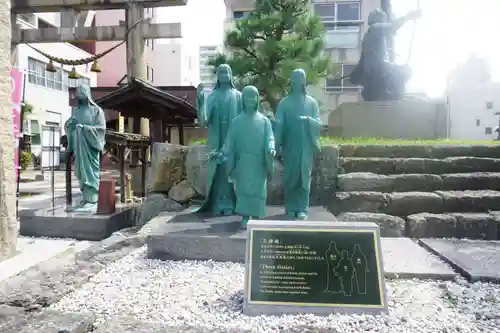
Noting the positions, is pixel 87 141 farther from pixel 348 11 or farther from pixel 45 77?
pixel 45 77

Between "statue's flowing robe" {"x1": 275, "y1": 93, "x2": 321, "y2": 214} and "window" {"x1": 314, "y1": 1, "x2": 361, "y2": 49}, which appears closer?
"statue's flowing robe" {"x1": 275, "y1": 93, "x2": 321, "y2": 214}

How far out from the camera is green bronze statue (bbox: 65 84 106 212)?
6.74 m

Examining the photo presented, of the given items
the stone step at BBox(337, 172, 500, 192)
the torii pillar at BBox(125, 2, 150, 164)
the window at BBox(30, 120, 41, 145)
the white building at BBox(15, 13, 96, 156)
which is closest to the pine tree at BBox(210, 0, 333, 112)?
the torii pillar at BBox(125, 2, 150, 164)

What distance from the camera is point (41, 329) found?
2422mm

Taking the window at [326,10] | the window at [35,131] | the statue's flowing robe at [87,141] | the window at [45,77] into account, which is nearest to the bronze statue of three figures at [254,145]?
the statue's flowing robe at [87,141]

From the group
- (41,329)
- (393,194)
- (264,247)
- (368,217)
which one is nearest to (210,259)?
(264,247)

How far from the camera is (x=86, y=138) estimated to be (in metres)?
6.77

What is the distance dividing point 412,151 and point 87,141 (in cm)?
595

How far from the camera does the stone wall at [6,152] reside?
3.85 metres

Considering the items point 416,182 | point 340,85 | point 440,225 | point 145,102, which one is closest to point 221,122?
point 416,182

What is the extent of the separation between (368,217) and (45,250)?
4.35 metres

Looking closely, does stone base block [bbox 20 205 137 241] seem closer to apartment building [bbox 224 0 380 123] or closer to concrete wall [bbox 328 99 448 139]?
concrete wall [bbox 328 99 448 139]

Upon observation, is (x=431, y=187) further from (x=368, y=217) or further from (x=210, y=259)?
(x=210, y=259)

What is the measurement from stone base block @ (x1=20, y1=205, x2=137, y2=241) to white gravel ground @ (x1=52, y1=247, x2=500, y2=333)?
8.09ft
